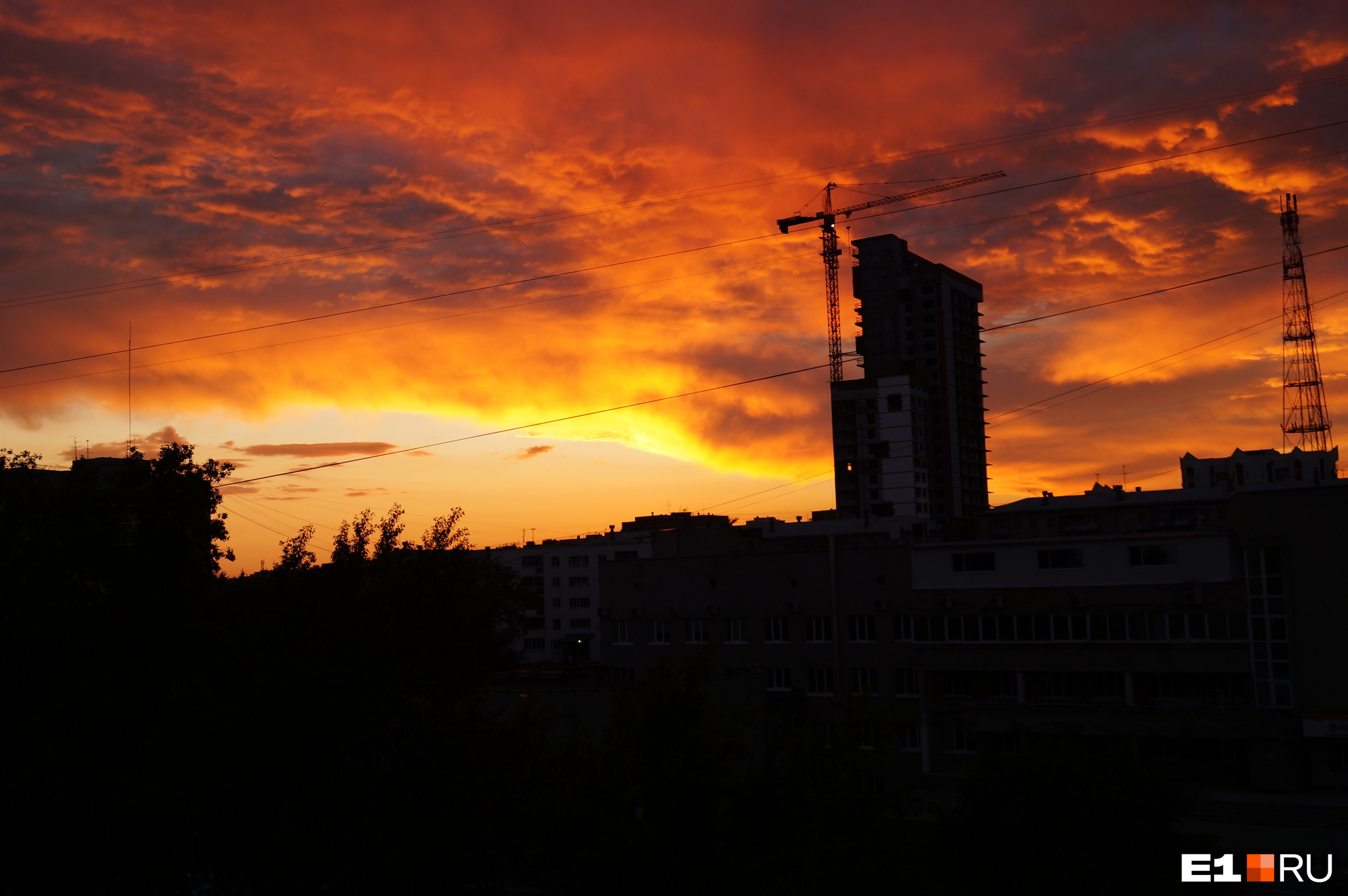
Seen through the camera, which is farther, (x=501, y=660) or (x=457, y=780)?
(x=501, y=660)

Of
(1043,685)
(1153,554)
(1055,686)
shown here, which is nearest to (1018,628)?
(1043,685)

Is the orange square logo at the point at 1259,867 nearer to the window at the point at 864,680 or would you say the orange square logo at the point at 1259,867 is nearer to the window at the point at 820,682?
the window at the point at 864,680

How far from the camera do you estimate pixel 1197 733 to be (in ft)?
142

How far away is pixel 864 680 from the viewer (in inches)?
2085

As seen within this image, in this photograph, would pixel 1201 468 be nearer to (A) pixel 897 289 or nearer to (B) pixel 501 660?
(A) pixel 897 289

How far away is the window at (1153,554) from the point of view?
4622 centimetres

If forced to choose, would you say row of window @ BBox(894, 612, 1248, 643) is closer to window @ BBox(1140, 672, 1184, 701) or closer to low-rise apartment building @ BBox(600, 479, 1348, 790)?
low-rise apartment building @ BBox(600, 479, 1348, 790)

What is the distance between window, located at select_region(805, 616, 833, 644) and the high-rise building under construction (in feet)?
377

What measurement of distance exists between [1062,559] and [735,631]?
18.4 meters

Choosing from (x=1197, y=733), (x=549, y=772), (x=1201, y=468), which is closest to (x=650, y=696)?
(x=549, y=772)

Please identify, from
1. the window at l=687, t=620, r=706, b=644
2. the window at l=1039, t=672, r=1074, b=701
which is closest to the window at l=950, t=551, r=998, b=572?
the window at l=1039, t=672, r=1074, b=701

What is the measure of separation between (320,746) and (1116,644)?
39885 millimetres

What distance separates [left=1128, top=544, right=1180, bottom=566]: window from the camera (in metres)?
46.2

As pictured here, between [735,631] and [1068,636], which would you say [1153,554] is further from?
[735,631]
